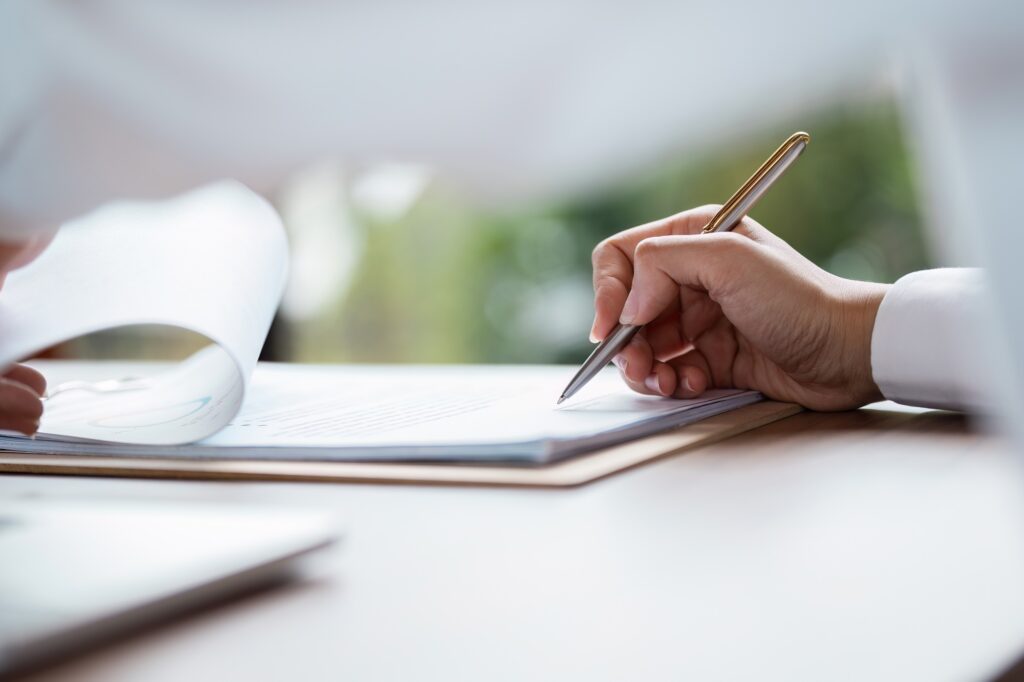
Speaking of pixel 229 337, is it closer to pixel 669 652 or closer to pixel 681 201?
pixel 669 652

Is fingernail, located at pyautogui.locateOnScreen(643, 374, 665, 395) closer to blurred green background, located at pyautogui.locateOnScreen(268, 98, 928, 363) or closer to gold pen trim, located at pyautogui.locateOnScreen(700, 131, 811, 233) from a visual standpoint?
gold pen trim, located at pyautogui.locateOnScreen(700, 131, 811, 233)

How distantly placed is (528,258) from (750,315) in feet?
14.2

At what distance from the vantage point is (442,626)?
0.81 ft

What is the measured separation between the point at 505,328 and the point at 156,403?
4365 millimetres

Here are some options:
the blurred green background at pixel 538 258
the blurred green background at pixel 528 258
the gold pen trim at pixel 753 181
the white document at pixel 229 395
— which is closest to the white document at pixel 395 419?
the white document at pixel 229 395

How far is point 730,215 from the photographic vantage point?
651 millimetres

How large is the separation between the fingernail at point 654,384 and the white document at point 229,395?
12mm

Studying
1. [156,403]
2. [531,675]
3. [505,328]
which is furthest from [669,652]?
[505,328]

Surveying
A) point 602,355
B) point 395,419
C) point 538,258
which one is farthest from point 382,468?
point 538,258

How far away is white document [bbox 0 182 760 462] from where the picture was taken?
0.46 meters

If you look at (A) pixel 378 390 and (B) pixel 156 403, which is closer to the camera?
(B) pixel 156 403

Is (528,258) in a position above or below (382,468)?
above

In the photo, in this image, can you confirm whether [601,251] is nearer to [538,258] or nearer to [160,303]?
[160,303]

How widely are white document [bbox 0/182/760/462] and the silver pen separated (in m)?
0.02
